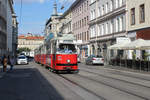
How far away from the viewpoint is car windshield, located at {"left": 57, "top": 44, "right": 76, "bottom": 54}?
19933 mm

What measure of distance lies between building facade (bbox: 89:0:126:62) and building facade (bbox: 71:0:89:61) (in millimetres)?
3423

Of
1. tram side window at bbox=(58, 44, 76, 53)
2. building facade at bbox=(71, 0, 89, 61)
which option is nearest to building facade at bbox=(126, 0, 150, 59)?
tram side window at bbox=(58, 44, 76, 53)

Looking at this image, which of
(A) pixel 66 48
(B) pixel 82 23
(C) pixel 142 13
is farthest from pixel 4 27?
(A) pixel 66 48

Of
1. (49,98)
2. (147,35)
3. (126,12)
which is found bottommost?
(49,98)

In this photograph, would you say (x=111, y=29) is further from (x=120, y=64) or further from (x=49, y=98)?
(x=49, y=98)

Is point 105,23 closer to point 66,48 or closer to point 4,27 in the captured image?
point 66,48

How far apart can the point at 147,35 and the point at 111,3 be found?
13113 millimetres

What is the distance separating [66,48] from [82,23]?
41072mm

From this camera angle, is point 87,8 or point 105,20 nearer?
point 105,20

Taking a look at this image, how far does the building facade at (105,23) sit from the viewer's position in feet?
126

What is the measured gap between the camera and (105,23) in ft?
147

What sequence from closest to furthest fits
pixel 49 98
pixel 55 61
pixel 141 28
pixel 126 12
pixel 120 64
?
pixel 49 98 < pixel 55 61 < pixel 120 64 < pixel 141 28 < pixel 126 12

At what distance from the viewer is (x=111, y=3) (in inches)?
1656

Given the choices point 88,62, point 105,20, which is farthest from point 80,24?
point 88,62
